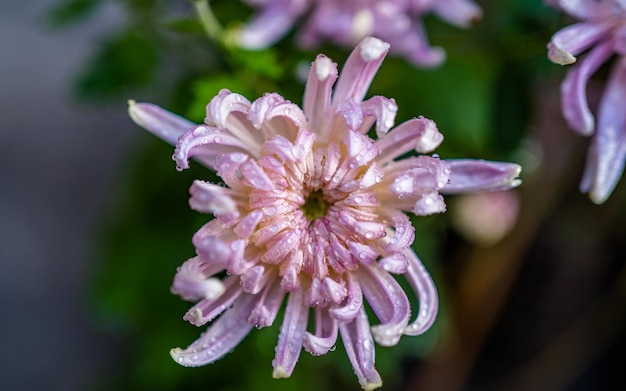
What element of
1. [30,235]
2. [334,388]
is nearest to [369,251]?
[334,388]

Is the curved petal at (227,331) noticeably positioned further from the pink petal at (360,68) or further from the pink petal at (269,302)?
the pink petal at (360,68)

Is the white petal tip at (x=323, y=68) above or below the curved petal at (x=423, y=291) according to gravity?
above

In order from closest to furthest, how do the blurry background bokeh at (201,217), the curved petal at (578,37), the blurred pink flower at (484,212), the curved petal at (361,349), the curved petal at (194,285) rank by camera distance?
the curved petal at (194,285), the curved petal at (361,349), the curved petal at (578,37), the blurry background bokeh at (201,217), the blurred pink flower at (484,212)

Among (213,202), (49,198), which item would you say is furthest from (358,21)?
(49,198)

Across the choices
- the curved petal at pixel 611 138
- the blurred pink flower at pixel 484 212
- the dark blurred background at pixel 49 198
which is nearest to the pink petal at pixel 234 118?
the curved petal at pixel 611 138

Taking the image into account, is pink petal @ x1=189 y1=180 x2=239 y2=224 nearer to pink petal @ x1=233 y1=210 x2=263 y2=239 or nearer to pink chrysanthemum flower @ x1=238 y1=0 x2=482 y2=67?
pink petal @ x1=233 y1=210 x2=263 y2=239

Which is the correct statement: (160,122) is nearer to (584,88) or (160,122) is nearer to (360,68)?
(360,68)

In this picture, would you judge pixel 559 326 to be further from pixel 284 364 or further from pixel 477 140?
pixel 284 364
